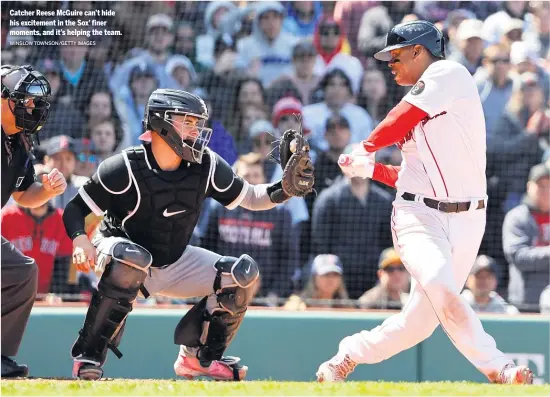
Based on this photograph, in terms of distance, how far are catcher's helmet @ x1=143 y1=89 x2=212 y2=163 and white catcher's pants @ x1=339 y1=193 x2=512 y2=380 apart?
1.11 m

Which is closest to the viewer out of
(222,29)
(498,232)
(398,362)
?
(398,362)

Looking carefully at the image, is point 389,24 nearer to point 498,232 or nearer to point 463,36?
point 463,36

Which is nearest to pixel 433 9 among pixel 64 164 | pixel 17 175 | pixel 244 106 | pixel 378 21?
pixel 378 21

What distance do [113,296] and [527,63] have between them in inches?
215

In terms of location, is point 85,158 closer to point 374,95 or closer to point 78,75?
point 78,75

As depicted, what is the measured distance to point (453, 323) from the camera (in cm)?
506

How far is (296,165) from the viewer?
18.3 feet

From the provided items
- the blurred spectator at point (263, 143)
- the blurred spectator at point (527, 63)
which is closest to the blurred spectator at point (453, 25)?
the blurred spectator at point (527, 63)

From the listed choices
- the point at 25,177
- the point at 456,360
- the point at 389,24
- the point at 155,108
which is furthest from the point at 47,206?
the point at 389,24

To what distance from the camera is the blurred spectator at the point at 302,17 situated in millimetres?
10281

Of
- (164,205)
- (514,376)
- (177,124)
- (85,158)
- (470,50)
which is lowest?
(514,376)

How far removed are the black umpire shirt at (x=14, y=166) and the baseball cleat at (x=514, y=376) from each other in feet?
9.06

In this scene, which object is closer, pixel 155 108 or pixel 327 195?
pixel 155 108

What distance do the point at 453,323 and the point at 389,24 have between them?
5547mm
